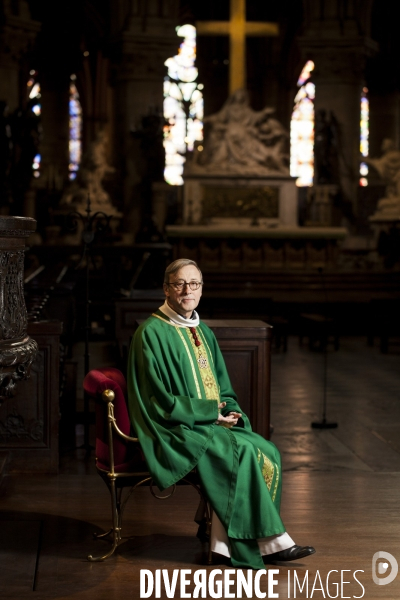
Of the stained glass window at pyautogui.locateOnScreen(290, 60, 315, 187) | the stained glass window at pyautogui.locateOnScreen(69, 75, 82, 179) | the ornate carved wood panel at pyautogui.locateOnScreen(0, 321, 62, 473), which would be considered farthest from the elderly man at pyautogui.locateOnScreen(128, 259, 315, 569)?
the stained glass window at pyautogui.locateOnScreen(69, 75, 82, 179)

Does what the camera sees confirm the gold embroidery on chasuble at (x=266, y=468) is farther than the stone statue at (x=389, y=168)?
No

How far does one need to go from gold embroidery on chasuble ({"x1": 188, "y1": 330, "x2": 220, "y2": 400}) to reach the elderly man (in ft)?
0.09

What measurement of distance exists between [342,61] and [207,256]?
658 centimetres

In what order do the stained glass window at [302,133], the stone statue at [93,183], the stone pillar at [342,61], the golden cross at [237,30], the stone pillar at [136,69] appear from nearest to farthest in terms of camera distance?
the golden cross at [237,30]
the stone statue at [93,183]
the stone pillar at [342,61]
the stone pillar at [136,69]
the stained glass window at [302,133]

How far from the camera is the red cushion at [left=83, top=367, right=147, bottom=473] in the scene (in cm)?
457

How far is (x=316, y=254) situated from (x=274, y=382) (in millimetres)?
8462

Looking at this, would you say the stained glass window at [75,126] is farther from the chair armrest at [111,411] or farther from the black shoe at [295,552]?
the black shoe at [295,552]

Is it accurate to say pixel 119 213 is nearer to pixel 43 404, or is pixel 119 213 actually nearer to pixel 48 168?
pixel 48 168

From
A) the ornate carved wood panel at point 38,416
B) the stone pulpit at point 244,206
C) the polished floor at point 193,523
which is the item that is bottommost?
the polished floor at point 193,523

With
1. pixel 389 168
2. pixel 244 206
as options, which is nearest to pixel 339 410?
pixel 244 206

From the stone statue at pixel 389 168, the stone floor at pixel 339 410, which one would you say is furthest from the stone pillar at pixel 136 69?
the stone floor at pixel 339 410

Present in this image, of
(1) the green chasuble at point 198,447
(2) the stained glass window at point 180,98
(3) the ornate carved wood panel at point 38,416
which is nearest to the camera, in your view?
(1) the green chasuble at point 198,447

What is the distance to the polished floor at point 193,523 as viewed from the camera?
423 centimetres

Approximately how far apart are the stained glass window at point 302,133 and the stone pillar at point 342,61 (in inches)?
357
